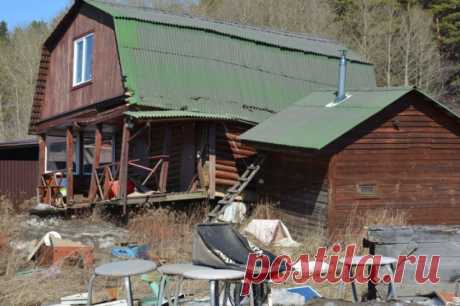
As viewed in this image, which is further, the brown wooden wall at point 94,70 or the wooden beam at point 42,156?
the wooden beam at point 42,156

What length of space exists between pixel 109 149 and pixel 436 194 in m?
12.2

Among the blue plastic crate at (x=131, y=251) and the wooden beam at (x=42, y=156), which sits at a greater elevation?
the wooden beam at (x=42, y=156)

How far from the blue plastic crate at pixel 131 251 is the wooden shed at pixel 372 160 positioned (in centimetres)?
419

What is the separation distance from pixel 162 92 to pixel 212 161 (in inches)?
93.1

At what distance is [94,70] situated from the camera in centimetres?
1778

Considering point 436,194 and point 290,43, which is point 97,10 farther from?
point 436,194

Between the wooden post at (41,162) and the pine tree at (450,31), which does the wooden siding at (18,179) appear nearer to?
the wooden post at (41,162)

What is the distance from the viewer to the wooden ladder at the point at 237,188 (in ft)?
46.8

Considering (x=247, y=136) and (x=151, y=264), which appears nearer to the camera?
(x=151, y=264)

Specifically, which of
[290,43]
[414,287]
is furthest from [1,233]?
[290,43]

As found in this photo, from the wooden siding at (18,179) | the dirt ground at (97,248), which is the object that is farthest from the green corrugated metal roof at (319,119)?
the wooden siding at (18,179)

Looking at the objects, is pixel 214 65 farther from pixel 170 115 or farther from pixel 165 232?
pixel 165 232

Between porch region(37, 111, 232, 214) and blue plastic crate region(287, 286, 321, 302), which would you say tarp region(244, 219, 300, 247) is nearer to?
porch region(37, 111, 232, 214)

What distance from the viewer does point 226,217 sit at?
48.8 feet
